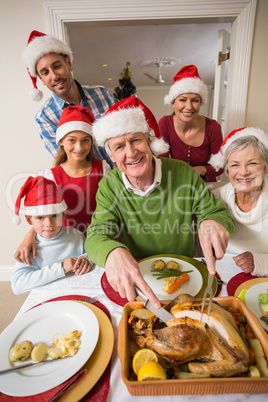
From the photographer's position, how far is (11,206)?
2.81m

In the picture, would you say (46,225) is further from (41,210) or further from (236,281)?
(236,281)

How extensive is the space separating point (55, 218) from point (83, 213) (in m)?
0.36

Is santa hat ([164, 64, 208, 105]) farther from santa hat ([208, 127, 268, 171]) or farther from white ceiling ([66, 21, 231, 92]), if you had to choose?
white ceiling ([66, 21, 231, 92])

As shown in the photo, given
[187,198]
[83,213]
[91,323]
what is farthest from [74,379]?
[83,213]

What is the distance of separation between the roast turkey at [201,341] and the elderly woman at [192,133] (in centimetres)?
142

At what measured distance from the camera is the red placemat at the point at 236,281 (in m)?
0.96

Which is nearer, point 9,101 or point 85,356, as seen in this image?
point 85,356

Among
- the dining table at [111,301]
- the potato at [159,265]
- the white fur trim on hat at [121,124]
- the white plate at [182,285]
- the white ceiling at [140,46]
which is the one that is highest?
the white ceiling at [140,46]

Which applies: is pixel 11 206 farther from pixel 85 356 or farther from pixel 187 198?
pixel 85 356

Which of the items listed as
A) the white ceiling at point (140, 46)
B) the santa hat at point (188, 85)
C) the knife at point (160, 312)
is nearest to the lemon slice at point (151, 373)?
the knife at point (160, 312)

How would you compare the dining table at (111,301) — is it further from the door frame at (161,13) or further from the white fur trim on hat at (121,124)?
the door frame at (161,13)

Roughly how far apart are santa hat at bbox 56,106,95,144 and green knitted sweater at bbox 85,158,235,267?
42 cm

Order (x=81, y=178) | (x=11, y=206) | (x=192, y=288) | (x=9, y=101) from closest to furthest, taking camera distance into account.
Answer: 1. (x=192, y=288)
2. (x=81, y=178)
3. (x=9, y=101)
4. (x=11, y=206)

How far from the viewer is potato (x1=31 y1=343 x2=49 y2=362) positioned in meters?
0.68
